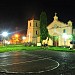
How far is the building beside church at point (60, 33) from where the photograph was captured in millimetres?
65188

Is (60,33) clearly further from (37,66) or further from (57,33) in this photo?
(37,66)

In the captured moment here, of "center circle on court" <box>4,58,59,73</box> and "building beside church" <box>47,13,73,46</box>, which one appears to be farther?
"building beside church" <box>47,13,73,46</box>

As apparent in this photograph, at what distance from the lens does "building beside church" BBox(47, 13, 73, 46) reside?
2566 inches

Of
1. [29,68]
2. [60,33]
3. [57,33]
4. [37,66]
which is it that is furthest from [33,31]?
[29,68]

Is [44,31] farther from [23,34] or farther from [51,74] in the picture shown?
[51,74]

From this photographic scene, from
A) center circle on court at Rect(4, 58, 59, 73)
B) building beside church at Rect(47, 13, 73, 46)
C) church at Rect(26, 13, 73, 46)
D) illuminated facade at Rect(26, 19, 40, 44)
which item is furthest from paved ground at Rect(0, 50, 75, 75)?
illuminated facade at Rect(26, 19, 40, 44)

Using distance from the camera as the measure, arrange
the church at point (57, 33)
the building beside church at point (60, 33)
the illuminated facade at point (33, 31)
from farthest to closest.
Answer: the illuminated facade at point (33, 31) → the church at point (57, 33) → the building beside church at point (60, 33)

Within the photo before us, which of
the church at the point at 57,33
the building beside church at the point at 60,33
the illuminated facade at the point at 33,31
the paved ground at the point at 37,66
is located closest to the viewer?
the paved ground at the point at 37,66

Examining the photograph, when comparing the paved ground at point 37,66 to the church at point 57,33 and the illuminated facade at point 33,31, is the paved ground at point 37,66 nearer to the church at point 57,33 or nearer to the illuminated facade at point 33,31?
the church at point 57,33

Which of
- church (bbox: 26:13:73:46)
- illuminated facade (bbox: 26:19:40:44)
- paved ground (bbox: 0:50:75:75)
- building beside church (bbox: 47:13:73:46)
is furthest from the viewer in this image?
illuminated facade (bbox: 26:19:40:44)

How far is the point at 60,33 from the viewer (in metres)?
68.9

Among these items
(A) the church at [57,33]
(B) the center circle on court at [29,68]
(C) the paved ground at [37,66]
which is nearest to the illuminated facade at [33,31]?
(A) the church at [57,33]

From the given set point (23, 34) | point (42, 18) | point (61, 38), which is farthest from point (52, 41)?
point (23, 34)

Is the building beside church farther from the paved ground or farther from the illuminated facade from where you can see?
the paved ground
